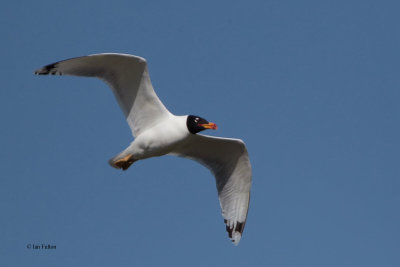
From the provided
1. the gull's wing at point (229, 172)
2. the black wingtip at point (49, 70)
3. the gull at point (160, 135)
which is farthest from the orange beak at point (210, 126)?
the black wingtip at point (49, 70)

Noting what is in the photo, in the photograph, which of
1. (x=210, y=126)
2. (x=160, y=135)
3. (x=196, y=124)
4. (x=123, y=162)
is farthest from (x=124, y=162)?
(x=210, y=126)

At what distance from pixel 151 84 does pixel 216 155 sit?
6.31 feet

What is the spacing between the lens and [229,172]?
1208 cm

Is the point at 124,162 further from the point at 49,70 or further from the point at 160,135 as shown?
the point at 49,70

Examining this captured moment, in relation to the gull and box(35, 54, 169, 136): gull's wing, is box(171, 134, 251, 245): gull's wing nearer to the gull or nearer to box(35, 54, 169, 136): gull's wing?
the gull

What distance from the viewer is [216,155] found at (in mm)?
12102

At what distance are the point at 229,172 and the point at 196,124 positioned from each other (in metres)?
1.43

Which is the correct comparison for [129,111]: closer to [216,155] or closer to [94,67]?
[94,67]

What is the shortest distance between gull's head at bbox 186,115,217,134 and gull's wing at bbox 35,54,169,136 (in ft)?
1.51

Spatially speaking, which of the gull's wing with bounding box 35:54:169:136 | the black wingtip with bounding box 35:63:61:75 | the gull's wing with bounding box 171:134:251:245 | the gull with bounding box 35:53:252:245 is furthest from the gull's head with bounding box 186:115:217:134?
the black wingtip with bounding box 35:63:61:75

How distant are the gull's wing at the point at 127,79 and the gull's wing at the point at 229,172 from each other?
2.96 feet

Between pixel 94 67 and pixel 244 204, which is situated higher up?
pixel 94 67

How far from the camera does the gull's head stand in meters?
11.1

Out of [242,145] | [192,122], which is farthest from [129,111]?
[242,145]
